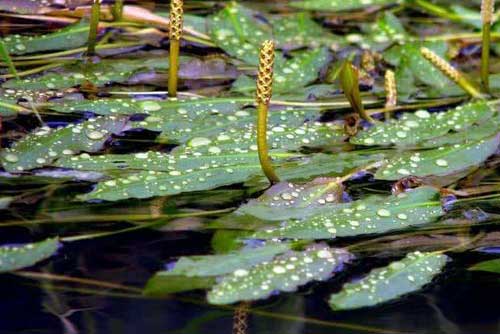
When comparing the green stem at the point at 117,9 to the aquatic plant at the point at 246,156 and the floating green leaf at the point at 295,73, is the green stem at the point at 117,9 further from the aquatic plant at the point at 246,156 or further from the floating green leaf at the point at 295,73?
the floating green leaf at the point at 295,73

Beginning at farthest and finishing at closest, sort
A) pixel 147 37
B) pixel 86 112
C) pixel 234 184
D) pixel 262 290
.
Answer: pixel 147 37
pixel 86 112
pixel 234 184
pixel 262 290

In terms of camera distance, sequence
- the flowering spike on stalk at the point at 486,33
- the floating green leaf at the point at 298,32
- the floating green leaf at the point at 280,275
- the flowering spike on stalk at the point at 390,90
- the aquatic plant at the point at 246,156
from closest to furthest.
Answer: the floating green leaf at the point at 280,275, the aquatic plant at the point at 246,156, the flowering spike on stalk at the point at 486,33, the flowering spike on stalk at the point at 390,90, the floating green leaf at the point at 298,32

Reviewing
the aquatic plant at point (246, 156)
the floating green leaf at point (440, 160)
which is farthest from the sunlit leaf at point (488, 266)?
the floating green leaf at point (440, 160)

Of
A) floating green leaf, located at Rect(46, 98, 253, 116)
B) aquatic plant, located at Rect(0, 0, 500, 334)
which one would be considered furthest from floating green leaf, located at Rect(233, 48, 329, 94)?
floating green leaf, located at Rect(46, 98, 253, 116)

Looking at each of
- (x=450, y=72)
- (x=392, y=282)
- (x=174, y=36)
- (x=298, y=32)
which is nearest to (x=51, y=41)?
(x=174, y=36)

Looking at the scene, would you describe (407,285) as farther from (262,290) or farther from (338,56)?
(338,56)

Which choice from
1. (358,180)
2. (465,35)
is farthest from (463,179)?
(465,35)
